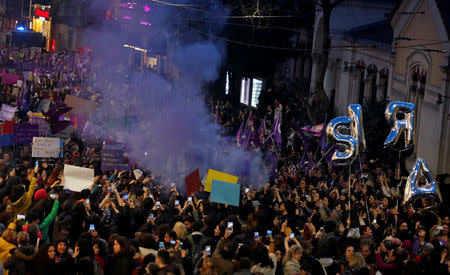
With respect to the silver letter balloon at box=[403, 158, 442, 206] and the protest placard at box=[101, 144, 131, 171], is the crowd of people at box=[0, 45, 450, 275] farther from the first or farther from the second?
the silver letter balloon at box=[403, 158, 442, 206]

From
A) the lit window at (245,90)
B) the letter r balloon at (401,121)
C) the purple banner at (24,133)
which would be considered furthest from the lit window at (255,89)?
the letter r balloon at (401,121)

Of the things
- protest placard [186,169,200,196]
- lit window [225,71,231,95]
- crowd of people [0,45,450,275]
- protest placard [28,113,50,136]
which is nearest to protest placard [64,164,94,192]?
crowd of people [0,45,450,275]

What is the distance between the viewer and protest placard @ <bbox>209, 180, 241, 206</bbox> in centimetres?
1239

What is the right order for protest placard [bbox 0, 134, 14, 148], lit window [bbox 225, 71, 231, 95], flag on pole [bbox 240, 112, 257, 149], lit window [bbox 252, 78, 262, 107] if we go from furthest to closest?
lit window [bbox 225, 71, 231, 95], lit window [bbox 252, 78, 262, 107], flag on pole [bbox 240, 112, 257, 149], protest placard [bbox 0, 134, 14, 148]

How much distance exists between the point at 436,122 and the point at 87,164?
26.9 ft

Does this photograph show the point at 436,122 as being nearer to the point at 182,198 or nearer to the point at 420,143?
the point at 420,143

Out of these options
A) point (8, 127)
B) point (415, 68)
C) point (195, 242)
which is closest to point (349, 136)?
point (195, 242)

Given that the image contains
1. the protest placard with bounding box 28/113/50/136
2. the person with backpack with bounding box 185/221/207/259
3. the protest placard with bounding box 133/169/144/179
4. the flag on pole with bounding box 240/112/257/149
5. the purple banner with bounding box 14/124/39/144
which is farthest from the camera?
the flag on pole with bounding box 240/112/257/149

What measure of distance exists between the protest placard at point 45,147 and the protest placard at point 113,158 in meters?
1.66

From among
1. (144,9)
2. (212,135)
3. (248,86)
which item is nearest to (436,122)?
(212,135)

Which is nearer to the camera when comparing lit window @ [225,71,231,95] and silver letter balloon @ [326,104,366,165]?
silver letter balloon @ [326,104,366,165]

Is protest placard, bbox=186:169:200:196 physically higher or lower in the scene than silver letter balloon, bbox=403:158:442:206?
lower

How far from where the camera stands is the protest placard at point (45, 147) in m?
16.4

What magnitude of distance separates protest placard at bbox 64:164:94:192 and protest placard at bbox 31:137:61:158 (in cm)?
363
